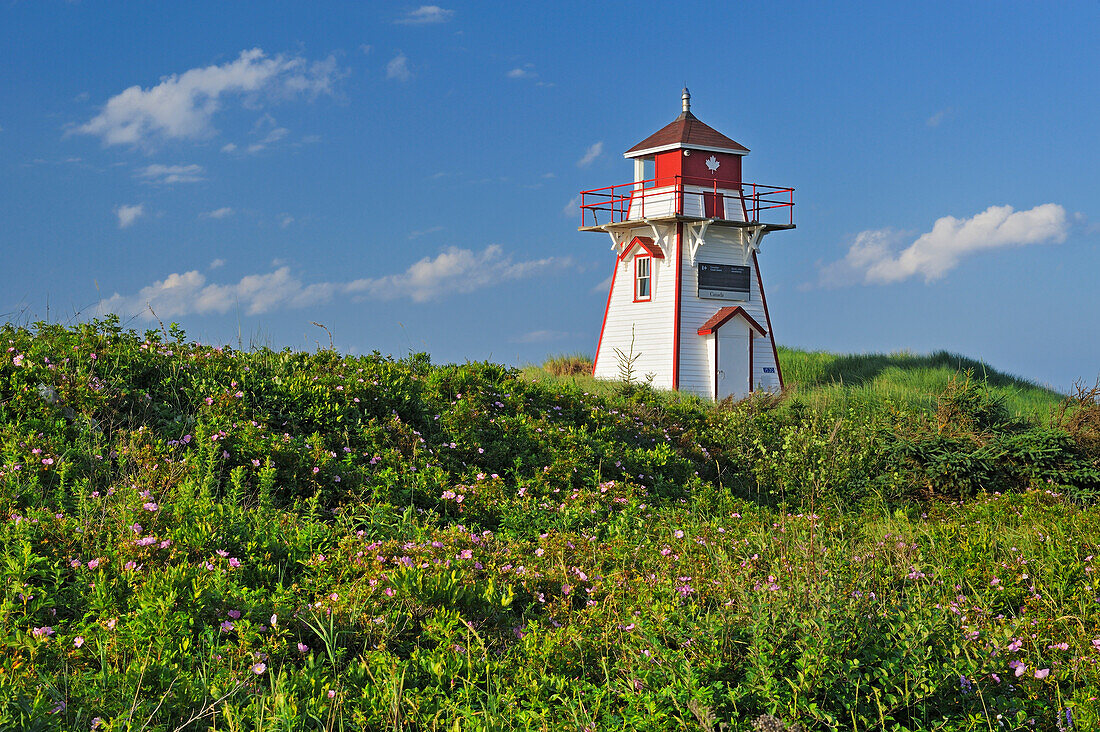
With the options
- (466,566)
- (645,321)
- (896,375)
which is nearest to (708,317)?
(645,321)

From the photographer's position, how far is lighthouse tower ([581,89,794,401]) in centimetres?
2502

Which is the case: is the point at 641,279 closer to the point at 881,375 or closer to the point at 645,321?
the point at 645,321

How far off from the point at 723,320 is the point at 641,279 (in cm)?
281

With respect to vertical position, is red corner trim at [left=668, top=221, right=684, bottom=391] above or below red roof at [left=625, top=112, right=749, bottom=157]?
below

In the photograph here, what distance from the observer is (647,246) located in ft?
84.6

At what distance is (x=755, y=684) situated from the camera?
4176 mm

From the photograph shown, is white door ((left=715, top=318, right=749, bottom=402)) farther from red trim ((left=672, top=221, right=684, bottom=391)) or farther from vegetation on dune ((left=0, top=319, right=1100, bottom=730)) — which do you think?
vegetation on dune ((left=0, top=319, right=1100, bottom=730))

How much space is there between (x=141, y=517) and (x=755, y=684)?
4612 mm

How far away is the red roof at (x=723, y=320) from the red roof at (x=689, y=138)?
4753mm

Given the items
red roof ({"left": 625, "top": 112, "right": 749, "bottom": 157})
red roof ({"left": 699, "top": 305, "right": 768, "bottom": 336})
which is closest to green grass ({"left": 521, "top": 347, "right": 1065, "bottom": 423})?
red roof ({"left": 699, "top": 305, "right": 768, "bottom": 336})

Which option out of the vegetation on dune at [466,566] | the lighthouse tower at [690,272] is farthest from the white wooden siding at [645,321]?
the vegetation on dune at [466,566]

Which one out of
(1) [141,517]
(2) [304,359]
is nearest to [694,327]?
(2) [304,359]

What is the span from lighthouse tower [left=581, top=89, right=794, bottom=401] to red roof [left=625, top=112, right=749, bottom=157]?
0.04m

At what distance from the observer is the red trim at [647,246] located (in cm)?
2564
